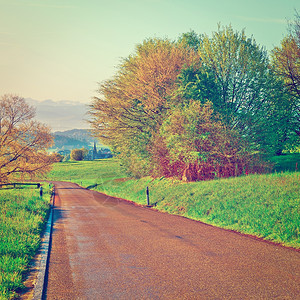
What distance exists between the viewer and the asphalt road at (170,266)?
15.4 ft

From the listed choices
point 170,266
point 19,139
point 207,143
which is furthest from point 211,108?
point 19,139

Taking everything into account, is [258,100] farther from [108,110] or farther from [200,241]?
[200,241]

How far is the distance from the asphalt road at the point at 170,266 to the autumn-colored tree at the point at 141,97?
14.8 metres

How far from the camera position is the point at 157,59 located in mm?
22812

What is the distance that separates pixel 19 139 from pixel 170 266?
29.2 metres

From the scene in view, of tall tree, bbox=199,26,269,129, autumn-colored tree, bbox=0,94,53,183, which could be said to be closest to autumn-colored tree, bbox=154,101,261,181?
tall tree, bbox=199,26,269,129

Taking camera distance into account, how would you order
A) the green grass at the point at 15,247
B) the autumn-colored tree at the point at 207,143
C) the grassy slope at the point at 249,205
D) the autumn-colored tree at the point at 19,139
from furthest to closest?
the autumn-colored tree at the point at 19,139
the autumn-colored tree at the point at 207,143
the grassy slope at the point at 249,205
the green grass at the point at 15,247

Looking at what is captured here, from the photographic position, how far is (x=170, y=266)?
Result: 595 centimetres

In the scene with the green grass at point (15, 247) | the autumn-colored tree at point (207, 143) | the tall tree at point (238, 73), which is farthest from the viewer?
the tall tree at point (238, 73)

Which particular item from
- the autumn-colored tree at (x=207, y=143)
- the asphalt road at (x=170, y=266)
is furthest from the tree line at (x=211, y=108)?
the asphalt road at (x=170, y=266)

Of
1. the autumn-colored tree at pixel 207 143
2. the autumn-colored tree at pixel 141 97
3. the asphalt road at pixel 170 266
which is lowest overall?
the asphalt road at pixel 170 266

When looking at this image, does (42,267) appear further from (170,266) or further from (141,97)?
(141,97)

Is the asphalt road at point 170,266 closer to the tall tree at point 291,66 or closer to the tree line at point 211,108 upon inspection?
the tree line at point 211,108

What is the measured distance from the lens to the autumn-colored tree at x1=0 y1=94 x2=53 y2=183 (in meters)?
30.8
